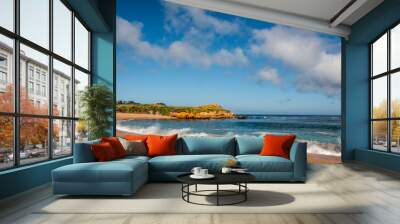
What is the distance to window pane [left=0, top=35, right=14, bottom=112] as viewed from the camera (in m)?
4.95

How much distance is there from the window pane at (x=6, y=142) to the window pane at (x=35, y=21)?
53.2 inches

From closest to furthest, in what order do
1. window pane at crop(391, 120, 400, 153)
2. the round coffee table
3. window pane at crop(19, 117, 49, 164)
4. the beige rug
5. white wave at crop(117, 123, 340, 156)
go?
the beige rug < the round coffee table < window pane at crop(19, 117, 49, 164) < window pane at crop(391, 120, 400, 153) < white wave at crop(117, 123, 340, 156)

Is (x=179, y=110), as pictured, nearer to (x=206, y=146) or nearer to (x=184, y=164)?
(x=206, y=146)

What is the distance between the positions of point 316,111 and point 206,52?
540 cm

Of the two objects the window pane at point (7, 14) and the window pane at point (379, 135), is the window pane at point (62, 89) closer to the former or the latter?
the window pane at point (7, 14)

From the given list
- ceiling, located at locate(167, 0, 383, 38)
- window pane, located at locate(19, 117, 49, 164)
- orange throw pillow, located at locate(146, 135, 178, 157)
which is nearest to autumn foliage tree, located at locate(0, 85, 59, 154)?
window pane, located at locate(19, 117, 49, 164)

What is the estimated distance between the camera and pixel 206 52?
15.9 m

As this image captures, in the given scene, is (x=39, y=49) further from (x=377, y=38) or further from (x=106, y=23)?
(x=377, y=38)

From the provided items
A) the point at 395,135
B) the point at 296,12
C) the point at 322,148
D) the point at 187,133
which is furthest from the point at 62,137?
the point at 322,148

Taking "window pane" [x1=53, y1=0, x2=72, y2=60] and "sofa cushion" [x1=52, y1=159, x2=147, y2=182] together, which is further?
"window pane" [x1=53, y1=0, x2=72, y2=60]

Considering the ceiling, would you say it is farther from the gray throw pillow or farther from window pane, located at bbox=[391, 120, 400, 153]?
the gray throw pillow

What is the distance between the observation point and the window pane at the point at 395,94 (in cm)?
824

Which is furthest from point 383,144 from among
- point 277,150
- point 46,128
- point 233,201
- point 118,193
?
point 46,128

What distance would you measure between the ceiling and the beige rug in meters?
4.80
